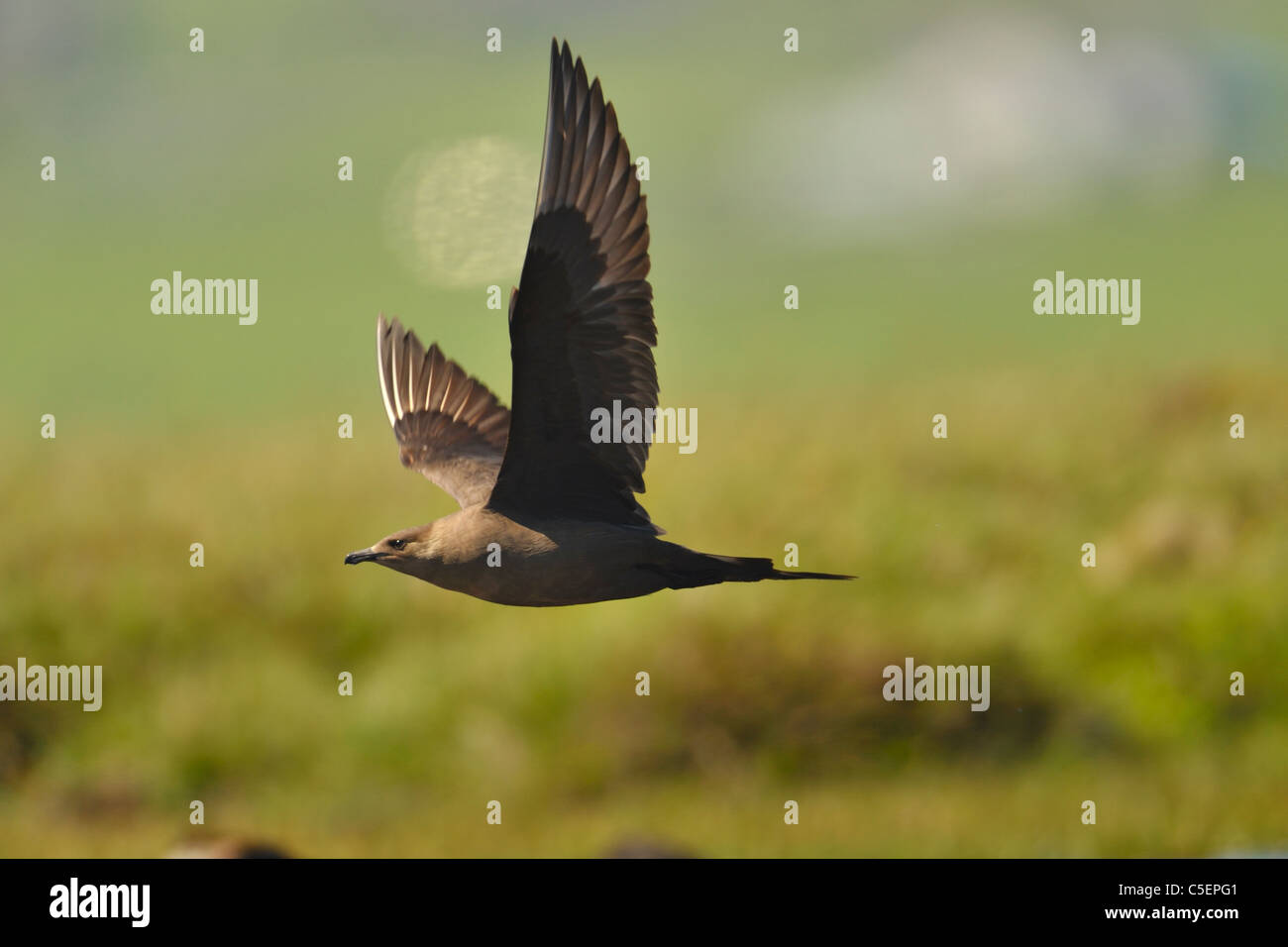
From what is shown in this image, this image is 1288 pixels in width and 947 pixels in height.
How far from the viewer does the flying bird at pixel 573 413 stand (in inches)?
273

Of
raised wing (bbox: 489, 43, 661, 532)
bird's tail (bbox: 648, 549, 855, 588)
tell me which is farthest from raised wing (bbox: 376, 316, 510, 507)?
bird's tail (bbox: 648, 549, 855, 588)

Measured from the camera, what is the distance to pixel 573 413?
7293 millimetres

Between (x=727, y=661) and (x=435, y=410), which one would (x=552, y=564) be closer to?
(x=435, y=410)

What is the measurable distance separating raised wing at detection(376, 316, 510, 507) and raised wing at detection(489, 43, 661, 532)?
199 cm

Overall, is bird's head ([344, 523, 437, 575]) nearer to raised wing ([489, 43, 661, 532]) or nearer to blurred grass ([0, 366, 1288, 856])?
raised wing ([489, 43, 661, 532])

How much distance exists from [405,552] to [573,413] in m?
0.98

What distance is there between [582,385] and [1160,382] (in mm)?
28176

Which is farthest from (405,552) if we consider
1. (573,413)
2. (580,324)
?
(580,324)

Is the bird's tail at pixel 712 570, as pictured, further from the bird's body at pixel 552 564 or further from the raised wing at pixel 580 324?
the raised wing at pixel 580 324

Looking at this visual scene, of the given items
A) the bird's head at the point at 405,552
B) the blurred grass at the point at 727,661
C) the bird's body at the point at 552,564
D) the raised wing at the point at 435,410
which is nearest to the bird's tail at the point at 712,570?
the bird's body at the point at 552,564

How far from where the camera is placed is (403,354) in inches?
396

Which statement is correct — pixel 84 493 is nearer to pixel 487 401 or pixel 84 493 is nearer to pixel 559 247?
pixel 487 401

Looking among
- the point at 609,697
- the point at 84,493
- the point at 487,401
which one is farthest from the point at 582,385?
the point at 84,493
